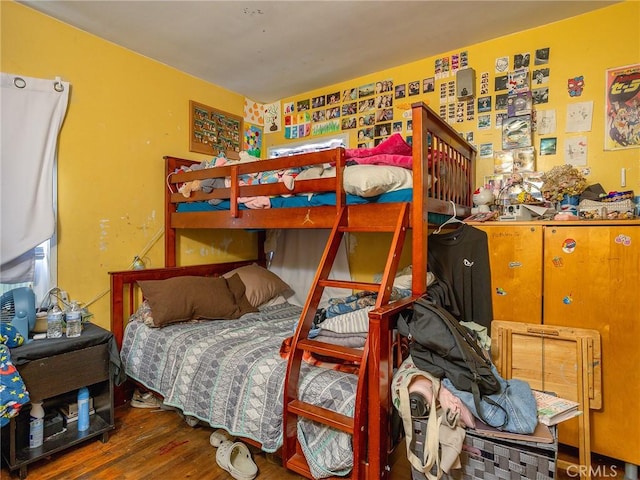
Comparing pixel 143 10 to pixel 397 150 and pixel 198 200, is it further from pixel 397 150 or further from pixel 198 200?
pixel 397 150

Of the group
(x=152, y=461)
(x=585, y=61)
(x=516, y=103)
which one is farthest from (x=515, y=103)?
(x=152, y=461)

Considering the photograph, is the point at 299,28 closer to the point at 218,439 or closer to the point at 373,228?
the point at 373,228

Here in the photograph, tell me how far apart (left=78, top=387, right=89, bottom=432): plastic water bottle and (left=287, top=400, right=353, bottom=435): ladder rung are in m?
1.41

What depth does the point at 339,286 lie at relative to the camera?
5.47 feet

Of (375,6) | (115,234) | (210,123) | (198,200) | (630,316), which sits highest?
(375,6)

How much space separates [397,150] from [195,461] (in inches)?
80.2

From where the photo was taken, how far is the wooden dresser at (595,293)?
5.88 ft

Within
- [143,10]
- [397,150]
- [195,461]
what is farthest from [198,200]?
[195,461]

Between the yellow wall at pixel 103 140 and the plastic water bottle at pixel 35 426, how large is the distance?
2.38ft

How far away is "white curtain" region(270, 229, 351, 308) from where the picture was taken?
322cm

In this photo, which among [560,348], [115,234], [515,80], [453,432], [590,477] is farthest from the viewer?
[115,234]

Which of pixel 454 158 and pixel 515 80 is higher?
pixel 515 80

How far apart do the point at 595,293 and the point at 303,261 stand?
228 cm

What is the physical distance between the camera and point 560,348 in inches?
74.7
